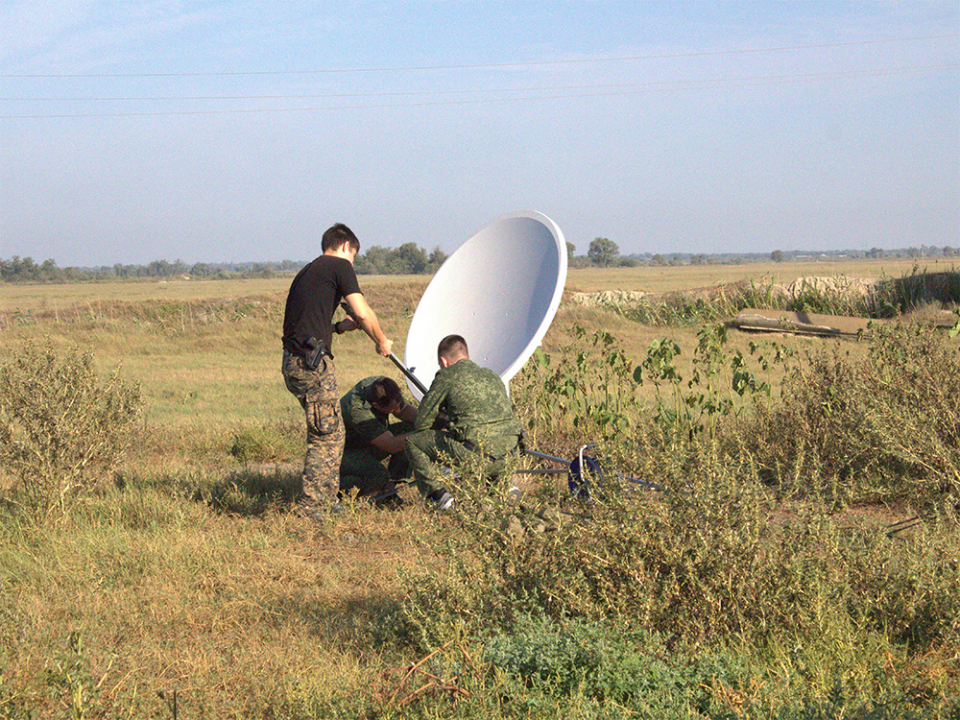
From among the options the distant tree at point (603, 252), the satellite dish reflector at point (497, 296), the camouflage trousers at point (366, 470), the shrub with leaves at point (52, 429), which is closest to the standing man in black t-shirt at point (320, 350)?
the camouflage trousers at point (366, 470)

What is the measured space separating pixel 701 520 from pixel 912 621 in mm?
1105

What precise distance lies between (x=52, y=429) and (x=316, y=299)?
6.34ft

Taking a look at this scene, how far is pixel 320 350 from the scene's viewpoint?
5.81 metres

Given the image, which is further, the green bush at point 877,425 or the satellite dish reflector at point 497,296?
the satellite dish reflector at point 497,296

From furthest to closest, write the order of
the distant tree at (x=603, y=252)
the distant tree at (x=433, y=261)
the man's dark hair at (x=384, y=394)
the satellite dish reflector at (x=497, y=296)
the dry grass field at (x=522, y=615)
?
the distant tree at (x=603, y=252)
the distant tree at (x=433, y=261)
the man's dark hair at (x=384, y=394)
the satellite dish reflector at (x=497, y=296)
the dry grass field at (x=522, y=615)

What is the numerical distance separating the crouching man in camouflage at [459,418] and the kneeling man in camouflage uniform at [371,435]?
605 mm

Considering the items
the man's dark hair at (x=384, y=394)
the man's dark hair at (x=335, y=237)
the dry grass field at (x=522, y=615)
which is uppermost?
the man's dark hair at (x=335, y=237)

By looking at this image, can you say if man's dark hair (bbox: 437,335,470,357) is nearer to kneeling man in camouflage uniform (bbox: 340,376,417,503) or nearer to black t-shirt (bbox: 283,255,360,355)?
black t-shirt (bbox: 283,255,360,355)

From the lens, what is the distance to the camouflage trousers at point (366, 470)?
21.8 feet

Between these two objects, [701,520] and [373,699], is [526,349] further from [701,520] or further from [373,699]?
[373,699]

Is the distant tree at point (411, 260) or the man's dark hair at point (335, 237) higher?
the distant tree at point (411, 260)

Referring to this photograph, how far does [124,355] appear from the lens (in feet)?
60.1

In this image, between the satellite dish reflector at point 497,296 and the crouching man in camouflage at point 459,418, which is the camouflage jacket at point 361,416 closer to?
the satellite dish reflector at point 497,296

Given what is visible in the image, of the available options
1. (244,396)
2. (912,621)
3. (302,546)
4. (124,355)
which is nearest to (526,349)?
(302,546)
